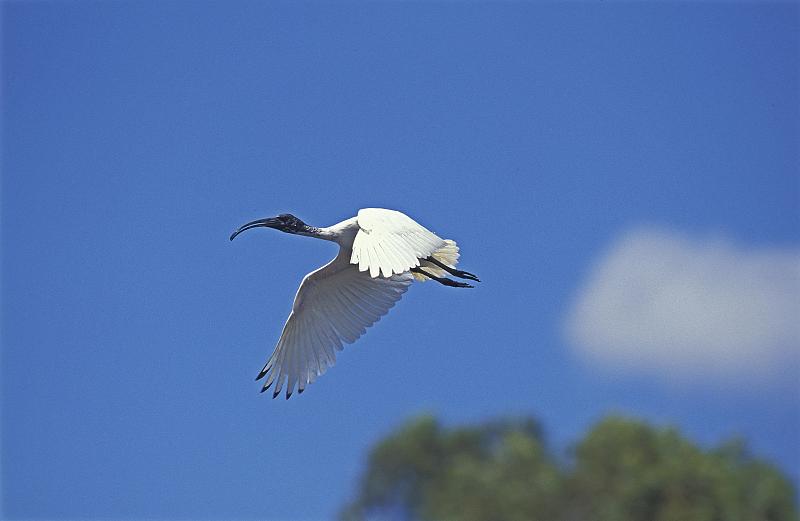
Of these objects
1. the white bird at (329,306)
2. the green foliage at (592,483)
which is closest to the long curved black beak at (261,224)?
the white bird at (329,306)

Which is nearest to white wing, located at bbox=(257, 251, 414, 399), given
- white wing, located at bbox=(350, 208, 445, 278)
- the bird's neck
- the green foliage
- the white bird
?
the white bird

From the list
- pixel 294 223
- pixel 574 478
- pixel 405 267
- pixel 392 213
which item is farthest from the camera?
pixel 574 478

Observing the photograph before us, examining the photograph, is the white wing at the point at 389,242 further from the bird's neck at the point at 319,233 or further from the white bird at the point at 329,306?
the white bird at the point at 329,306

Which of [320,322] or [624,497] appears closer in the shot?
[320,322]

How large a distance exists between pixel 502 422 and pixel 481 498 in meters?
6.45

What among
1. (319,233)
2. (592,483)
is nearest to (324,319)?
(319,233)

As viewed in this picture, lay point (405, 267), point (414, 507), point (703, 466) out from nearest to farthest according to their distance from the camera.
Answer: point (405, 267), point (703, 466), point (414, 507)

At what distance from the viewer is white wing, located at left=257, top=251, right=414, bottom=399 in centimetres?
1125

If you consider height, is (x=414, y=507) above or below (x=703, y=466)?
above

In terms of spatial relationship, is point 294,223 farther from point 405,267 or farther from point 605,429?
point 605,429

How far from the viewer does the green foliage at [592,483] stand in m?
32.1

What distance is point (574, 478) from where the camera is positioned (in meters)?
35.2

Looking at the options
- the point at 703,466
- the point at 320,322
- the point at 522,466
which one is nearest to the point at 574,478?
the point at 522,466

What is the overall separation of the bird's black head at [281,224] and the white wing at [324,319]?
0.36m
